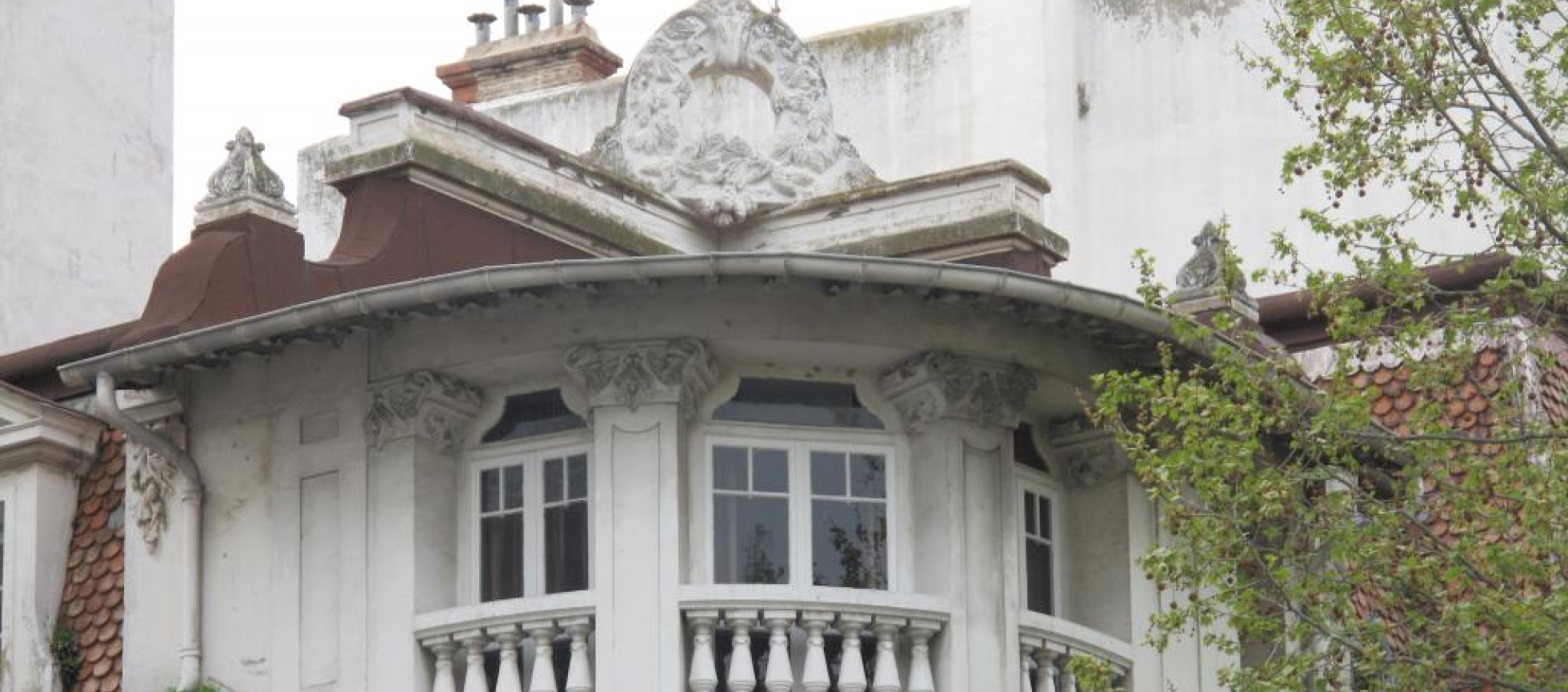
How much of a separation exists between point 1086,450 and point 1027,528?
0.71 metres

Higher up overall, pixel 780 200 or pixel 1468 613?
pixel 780 200

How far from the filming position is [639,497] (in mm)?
26359

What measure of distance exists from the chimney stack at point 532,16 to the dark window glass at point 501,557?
50.2 ft

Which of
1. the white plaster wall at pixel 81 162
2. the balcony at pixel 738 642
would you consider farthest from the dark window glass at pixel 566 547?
the white plaster wall at pixel 81 162

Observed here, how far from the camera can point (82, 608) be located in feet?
93.3

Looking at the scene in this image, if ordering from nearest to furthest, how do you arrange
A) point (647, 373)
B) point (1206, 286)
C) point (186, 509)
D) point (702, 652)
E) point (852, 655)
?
1. point (702, 652)
2. point (852, 655)
3. point (647, 373)
4. point (186, 509)
5. point (1206, 286)

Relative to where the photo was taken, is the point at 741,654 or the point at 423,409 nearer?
the point at 741,654


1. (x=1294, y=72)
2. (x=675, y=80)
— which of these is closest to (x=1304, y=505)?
(x=675, y=80)

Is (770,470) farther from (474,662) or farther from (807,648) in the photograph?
(474,662)

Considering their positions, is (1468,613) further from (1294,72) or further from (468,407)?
(1294,72)

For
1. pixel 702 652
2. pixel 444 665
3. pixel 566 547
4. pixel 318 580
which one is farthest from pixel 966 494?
pixel 318 580

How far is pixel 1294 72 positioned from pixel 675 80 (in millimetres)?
7910

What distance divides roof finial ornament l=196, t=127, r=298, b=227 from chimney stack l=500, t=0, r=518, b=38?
13115mm

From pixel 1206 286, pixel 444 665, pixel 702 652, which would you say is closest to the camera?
pixel 702 652
